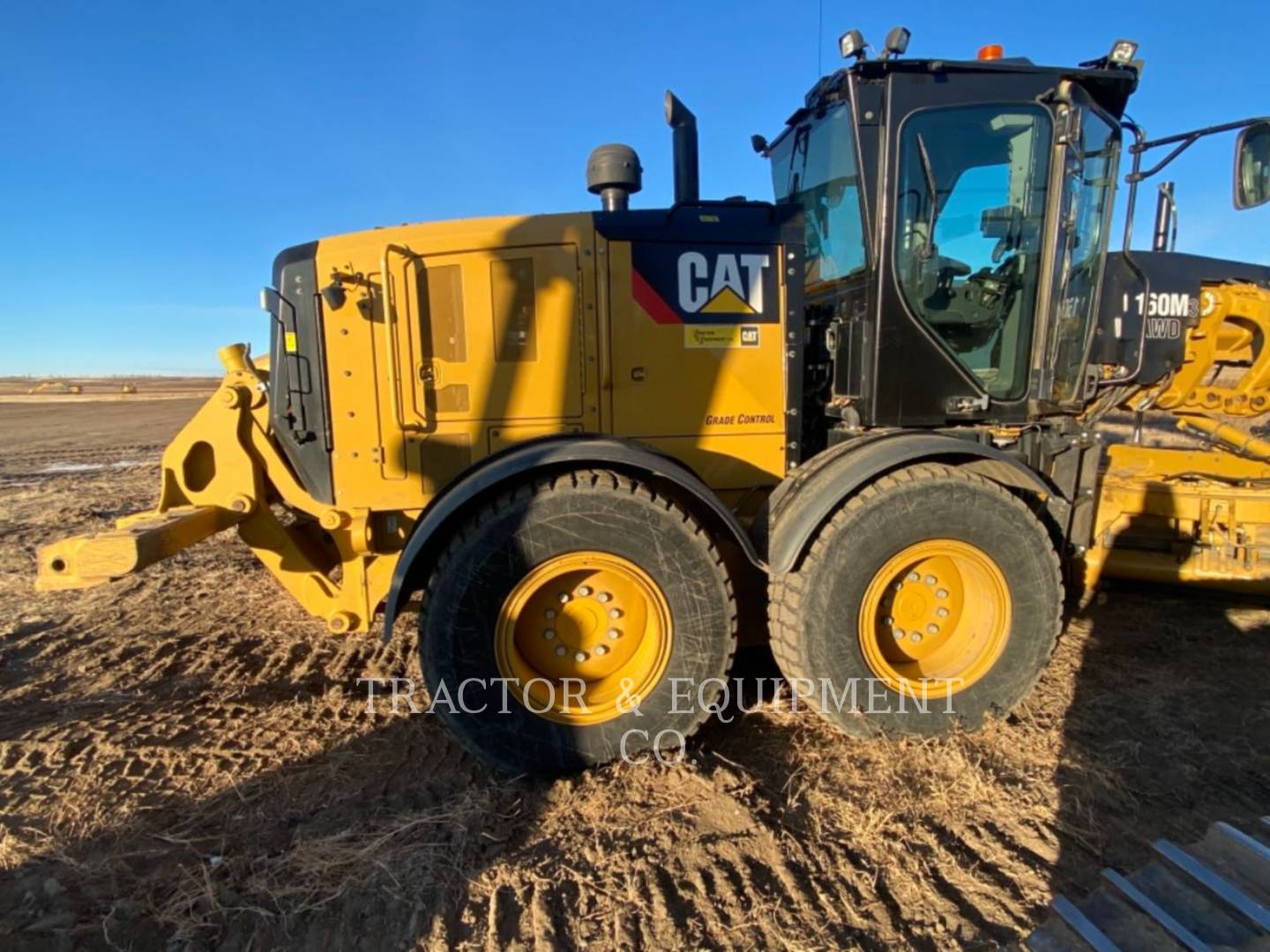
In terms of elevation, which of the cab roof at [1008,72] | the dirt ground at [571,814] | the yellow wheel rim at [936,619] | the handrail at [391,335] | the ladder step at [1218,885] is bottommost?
the dirt ground at [571,814]

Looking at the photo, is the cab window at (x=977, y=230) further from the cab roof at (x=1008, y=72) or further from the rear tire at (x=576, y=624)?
the rear tire at (x=576, y=624)

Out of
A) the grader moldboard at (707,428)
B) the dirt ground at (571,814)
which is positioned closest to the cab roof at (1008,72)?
the grader moldboard at (707,428)

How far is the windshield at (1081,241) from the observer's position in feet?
11.2

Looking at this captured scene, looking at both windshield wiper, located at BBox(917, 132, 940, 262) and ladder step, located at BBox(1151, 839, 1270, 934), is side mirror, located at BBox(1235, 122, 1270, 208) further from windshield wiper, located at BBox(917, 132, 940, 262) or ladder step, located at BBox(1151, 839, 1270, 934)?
ladder step, located at BBox(1151, 839, 1270, 934)

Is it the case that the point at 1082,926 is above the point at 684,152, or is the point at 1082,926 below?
below

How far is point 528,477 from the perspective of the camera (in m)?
2.91

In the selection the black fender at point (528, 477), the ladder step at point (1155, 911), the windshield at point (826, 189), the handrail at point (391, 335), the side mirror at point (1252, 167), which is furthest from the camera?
the windshield at point (826, 189)

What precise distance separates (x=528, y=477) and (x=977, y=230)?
2487 mm

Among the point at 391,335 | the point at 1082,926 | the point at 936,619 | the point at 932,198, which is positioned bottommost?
the point at 1082,926

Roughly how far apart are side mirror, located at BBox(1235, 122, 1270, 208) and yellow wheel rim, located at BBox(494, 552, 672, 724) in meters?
3.35

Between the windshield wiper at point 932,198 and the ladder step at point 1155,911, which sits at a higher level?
the windshield wiper at point 932,198

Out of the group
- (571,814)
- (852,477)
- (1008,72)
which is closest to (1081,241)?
(1008,72)

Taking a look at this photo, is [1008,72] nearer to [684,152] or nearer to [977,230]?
[977,230]

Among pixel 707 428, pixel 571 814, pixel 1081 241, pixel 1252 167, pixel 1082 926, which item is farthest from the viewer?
pixel 1081 241
